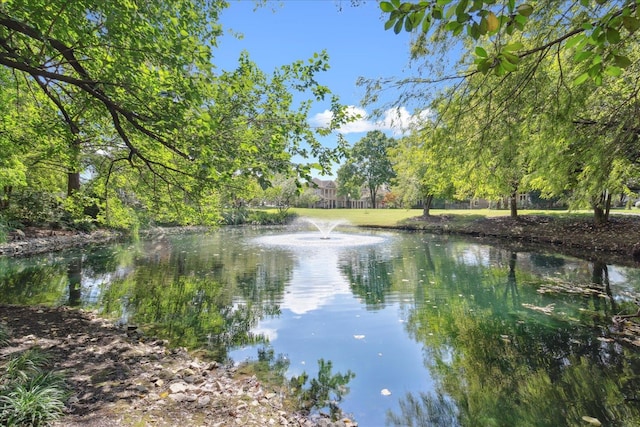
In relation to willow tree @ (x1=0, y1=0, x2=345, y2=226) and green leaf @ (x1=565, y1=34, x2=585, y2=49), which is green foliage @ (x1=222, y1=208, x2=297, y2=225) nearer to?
willow tree @ (x1=0, y1=0, x2=345, y2=226)

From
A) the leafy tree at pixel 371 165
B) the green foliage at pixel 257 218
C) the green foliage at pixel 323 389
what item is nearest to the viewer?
the green foliage at pixel 323 389

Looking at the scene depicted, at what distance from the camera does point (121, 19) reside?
12.8 ft

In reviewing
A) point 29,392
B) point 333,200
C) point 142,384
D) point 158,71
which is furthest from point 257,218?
point 333,200

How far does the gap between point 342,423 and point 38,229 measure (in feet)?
64.8

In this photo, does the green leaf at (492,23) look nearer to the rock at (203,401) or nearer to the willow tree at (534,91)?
the willow tree at (534,91)

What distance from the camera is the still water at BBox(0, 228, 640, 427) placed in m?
4.05

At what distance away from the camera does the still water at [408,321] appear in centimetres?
405

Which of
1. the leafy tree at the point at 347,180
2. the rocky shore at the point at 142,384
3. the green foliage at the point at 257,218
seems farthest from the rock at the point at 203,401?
the leafy tree at the point at 347,180

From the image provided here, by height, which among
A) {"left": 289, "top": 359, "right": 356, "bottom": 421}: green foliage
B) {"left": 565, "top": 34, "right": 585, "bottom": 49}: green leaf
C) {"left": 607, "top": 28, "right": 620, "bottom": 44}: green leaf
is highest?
→ {"left": 565, "top": 34, "right": 585, "bottom": 49}: green leaf

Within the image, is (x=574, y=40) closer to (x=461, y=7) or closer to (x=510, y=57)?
(x=510, y=57)

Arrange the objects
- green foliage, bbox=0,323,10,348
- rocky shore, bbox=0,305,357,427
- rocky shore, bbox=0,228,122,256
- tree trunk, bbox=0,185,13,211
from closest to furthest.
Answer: rocky shore, bbox=0,305,357,427
green foliage, bbox=0,323,10,348
rocky shore, bbox=0,228,122,256
tree trunk, bbox=0,185,13,211

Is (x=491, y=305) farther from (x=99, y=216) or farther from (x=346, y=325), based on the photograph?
(x=99, y=216)

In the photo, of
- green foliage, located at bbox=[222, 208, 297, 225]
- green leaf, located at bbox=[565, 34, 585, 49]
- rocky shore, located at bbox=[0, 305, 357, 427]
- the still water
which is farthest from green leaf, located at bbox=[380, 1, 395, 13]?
green foliage, located at bbox=[222, 208, 297, 225]

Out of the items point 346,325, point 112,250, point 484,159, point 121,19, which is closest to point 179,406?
point 346,325
